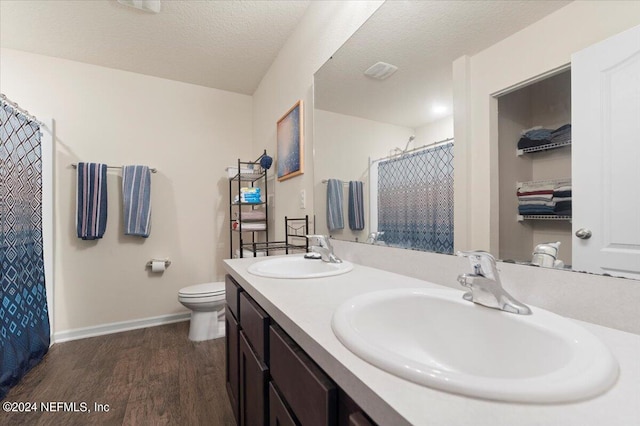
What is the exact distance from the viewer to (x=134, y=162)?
2.48 m

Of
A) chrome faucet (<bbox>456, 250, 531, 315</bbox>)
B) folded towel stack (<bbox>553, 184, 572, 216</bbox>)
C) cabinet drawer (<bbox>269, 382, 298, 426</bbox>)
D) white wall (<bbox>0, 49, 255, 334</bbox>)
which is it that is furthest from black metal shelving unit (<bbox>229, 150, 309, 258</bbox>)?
folded towel stack (<bbox>553, 184, 572, 216</bbox>)

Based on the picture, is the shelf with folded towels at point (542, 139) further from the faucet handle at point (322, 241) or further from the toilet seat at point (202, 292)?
the toilet seat at point (202, 292)

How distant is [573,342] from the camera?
445 mm

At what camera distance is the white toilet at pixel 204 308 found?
2104 millimetres

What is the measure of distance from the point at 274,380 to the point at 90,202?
92.6 inches

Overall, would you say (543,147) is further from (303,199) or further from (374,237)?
(303,199)

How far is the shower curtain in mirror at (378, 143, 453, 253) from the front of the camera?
0.92m

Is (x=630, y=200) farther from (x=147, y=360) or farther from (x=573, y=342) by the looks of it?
(x=147, y=360)

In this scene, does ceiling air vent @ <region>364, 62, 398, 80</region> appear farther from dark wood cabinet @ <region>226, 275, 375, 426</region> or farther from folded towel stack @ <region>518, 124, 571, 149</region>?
dark wood cabinet @ <region>226, 275, 375, 426</region>

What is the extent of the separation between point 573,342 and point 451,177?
0.57m

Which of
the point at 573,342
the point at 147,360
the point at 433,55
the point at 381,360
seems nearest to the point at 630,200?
the point at 573,342

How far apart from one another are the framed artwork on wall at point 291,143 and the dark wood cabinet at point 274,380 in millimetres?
948

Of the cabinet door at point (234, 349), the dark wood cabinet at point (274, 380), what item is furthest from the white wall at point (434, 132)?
A: the cabinet door at point (234, 349)
